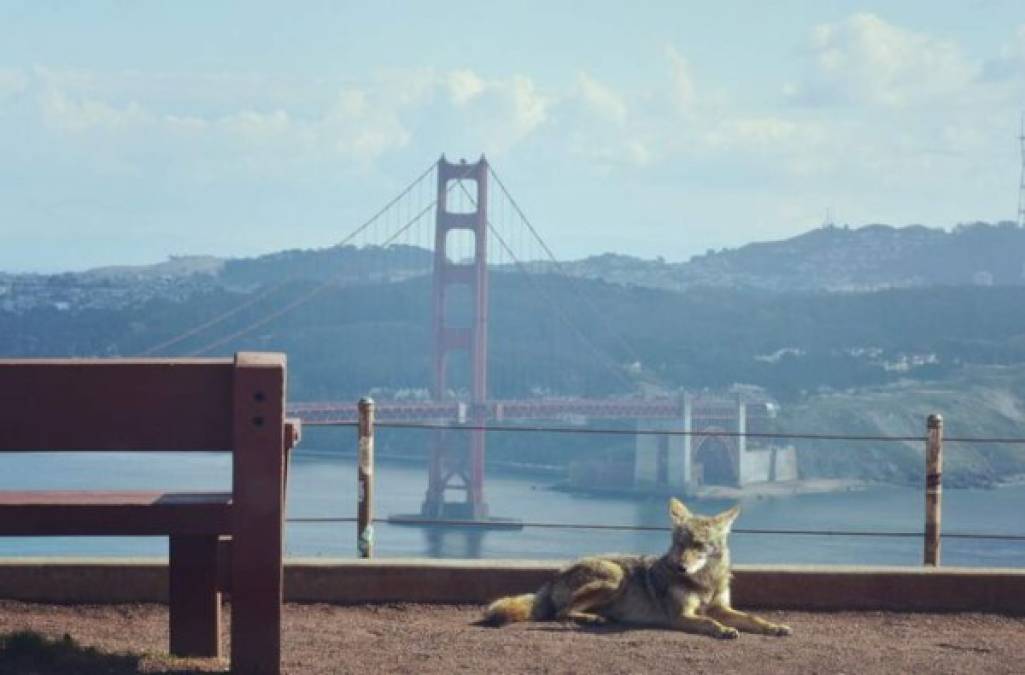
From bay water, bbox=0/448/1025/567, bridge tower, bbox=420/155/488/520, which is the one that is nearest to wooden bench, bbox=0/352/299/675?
bay water, bbox=0/448/1025/567

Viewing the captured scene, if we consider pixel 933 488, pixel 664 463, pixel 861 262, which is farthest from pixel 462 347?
pixel 861 262

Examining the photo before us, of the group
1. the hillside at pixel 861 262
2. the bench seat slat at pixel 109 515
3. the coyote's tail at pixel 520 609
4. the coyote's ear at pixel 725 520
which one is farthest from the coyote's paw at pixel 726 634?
the hillside at pixel 861 262

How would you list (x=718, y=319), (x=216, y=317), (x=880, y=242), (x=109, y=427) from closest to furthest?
(x=109, y=427), (x=216, y=317), (x=718, y=319), (x=880, y=242)

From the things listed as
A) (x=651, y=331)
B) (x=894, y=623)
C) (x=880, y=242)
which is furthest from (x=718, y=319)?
(x=894, y=623)

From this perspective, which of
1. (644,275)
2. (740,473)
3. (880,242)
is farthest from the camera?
(880,242)

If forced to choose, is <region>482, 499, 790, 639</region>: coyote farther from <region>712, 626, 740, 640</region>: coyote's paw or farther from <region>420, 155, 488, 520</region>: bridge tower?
<region>420, 155, 488, 520</region>: bridge tower

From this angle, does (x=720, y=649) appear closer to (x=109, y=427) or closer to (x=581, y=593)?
(x=581, y=593)
